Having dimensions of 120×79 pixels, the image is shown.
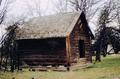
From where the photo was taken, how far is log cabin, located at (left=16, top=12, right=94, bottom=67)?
24453 mm

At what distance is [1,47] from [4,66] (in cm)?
334

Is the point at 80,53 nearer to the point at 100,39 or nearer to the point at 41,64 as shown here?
the point at 41,64

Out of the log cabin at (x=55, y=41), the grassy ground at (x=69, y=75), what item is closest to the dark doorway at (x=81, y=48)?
the log cabin at (x=55, y=41)

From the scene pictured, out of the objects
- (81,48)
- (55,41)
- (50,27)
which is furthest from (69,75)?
(81,48)

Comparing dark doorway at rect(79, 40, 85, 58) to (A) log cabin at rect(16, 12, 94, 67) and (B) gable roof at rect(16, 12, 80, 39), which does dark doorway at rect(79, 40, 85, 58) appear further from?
(B) gable roof at rect(16, 12, 80, 39)

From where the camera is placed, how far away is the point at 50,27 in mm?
26141

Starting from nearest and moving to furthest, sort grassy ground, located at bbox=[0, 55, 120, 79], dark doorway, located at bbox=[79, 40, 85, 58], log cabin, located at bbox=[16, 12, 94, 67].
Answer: grassy ground, located at bbox=[0, 55, 120, 79] → log cabin, located at bbox=[16, 12, 94, 67] → dark doorway, located at bbox=[79, 40, 85, 58]

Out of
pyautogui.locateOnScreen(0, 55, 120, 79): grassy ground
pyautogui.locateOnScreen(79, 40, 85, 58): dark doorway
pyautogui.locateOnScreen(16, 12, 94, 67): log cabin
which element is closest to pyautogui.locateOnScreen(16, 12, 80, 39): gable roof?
pyautogui.locateOnScreen(16, 12, 94, 67): log cabin

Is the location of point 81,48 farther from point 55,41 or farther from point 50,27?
point 50,27

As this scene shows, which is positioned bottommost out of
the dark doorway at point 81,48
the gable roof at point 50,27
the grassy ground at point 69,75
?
the grassy ground at point 69,75

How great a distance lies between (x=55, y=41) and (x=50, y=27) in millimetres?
1889

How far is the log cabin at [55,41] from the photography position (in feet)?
80.2

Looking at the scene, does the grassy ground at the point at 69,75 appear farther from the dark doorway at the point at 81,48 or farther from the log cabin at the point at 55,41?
the dark doorway at the point at 81,48

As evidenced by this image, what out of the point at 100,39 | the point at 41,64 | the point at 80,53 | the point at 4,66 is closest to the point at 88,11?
the point at 100,39
